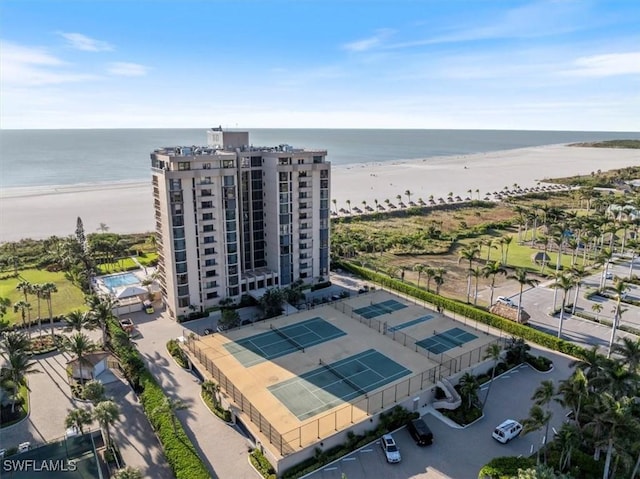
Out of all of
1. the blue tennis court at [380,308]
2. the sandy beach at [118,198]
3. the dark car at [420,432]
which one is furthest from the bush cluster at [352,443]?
the sandy beach at [118,198]

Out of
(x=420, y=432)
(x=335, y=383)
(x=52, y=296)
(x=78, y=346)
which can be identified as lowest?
(x=420, y=432)

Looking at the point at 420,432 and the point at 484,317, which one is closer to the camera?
the point at 420,432

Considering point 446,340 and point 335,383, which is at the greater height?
point 446,340

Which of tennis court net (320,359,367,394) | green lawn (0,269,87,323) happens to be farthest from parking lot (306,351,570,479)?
green lawn (0,269,87,323)

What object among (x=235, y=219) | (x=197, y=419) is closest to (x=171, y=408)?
(x=197, y=419)

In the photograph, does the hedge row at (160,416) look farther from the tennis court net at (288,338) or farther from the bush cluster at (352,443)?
the tennis court net at (288,338)

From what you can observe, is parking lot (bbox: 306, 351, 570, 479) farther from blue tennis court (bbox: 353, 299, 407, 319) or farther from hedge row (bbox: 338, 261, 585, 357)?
blue tennis court (bbox: 353, 299, 407, 319)

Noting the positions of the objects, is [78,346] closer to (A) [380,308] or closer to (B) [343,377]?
(B) [343,377]
